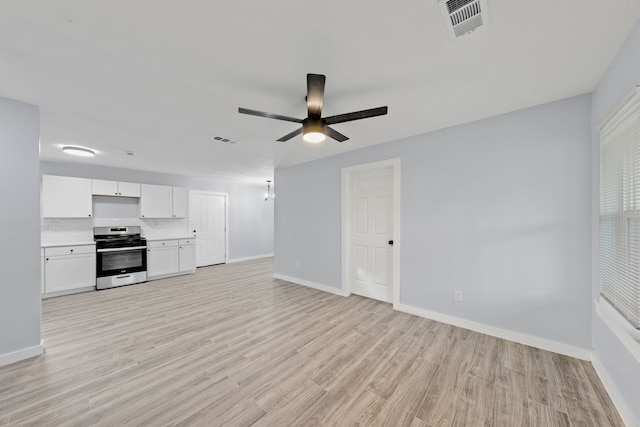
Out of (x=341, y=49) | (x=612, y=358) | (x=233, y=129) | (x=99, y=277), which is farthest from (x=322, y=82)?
(x=99, y=277)

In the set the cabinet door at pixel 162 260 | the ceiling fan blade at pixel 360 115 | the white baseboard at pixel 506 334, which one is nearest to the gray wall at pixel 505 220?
the white baseboard at pixel 506 334

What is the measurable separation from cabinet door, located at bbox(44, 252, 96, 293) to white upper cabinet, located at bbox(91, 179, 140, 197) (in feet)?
4.25

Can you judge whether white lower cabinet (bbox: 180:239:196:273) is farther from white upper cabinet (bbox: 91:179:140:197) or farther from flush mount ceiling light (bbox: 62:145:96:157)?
flush mount ceiling light (bbox: 62:145:96:157)

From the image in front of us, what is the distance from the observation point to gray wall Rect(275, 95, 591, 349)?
88.6 inches

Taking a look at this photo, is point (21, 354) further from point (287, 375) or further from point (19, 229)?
point (287, 375)

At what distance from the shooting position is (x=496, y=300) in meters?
2.62

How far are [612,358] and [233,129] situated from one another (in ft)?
13.7

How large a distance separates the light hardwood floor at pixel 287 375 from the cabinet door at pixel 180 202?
2.93 metres

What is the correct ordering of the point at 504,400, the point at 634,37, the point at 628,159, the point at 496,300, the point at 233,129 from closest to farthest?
the point at 634,37, the point at 628,159, the point at 504,400, the point at 496,300, the point at 233,129

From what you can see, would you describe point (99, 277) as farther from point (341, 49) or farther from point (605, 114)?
point (605, 114)

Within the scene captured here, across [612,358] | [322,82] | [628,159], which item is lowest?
[612,358]

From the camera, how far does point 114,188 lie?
495 centimetres

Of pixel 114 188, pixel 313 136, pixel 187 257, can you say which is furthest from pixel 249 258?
pixel 313 136

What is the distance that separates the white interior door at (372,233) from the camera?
12.2ft
